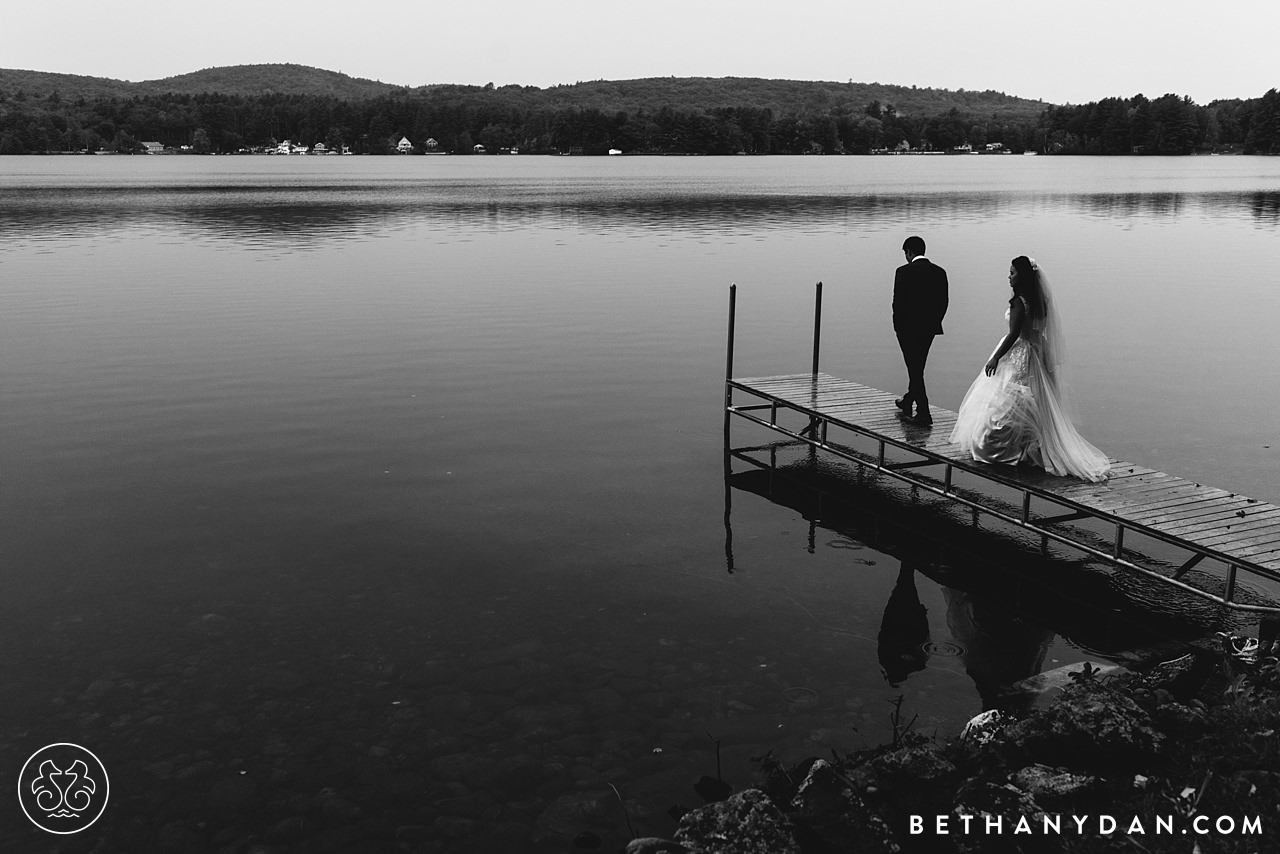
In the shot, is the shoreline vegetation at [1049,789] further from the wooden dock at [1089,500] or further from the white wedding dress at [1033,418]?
the white wedding dress at [1033,418]

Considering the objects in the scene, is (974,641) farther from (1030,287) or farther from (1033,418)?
(1030,287)

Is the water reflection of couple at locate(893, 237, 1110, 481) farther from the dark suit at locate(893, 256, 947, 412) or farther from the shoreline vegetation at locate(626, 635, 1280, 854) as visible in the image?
the shoreline vegetation at locate(626, 635, 1280, 854)

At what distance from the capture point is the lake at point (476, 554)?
8062 millimetres

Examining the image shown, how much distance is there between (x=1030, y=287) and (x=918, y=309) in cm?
212

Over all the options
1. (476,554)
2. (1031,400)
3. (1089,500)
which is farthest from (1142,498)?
(476,554)

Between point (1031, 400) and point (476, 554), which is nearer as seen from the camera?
point (1031, 400)

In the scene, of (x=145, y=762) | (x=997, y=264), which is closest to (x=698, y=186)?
(x=997, y=264)

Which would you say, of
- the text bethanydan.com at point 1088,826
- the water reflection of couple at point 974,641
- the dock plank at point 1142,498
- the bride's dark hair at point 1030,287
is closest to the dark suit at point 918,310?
the dock plank at point 1142,498

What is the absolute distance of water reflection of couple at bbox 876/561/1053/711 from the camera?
9523 millimetres

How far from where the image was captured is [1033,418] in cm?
1192

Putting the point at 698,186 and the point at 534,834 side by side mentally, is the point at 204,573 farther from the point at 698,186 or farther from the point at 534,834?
the point at 698,186

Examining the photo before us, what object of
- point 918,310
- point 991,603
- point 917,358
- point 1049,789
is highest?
point 918,310

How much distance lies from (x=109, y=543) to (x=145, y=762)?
4921mm

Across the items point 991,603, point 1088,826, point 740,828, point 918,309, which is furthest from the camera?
point 918,309
